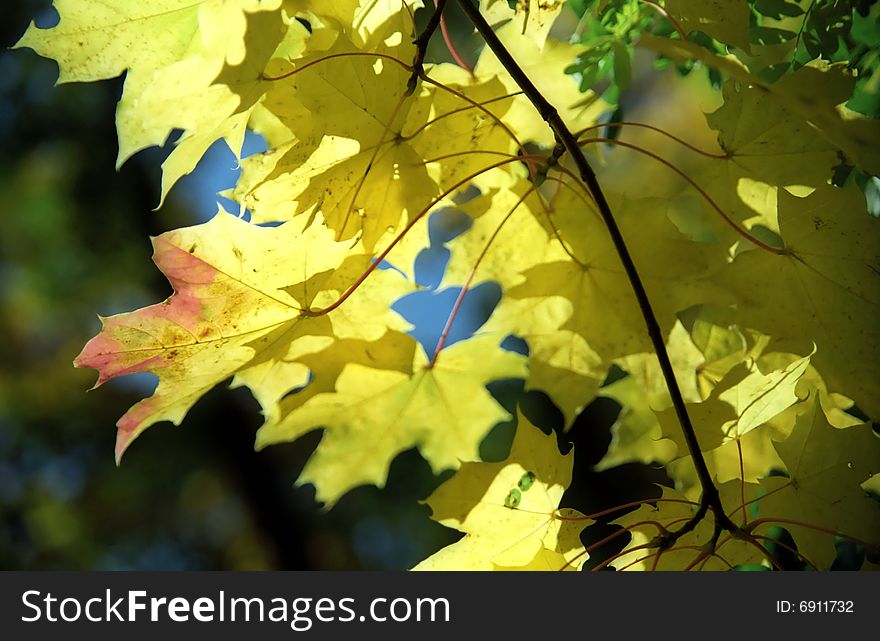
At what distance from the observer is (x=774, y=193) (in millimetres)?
760

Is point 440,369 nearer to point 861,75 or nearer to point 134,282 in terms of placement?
point 861,75

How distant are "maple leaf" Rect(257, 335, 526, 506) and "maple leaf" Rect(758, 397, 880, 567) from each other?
254 millimetres

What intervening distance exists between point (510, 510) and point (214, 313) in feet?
0.99

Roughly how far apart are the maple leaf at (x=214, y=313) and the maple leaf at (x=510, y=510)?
20 centimetres

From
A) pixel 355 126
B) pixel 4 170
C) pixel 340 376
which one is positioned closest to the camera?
pixel 355 126

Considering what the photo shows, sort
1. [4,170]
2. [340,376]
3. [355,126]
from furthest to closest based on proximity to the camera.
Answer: [4,170], [340,376], [355,126]

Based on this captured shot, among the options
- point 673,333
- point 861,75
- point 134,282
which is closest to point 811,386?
point 673,333

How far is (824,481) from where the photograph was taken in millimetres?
668

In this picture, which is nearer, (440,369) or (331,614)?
(331,614)

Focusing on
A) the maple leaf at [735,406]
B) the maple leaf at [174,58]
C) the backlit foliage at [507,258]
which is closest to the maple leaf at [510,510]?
the backlit foliage at [507,258]

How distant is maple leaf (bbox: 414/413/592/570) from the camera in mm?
695

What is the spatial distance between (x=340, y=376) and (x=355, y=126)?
0.80ft

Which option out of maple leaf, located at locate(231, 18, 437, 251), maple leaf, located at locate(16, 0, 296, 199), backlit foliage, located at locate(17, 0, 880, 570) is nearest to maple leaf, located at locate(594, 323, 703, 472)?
backlit foliage, located at locate(17, 0, 880, 570)

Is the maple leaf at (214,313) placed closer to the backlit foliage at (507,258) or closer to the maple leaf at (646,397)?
the backlit foliage at (507,258)
